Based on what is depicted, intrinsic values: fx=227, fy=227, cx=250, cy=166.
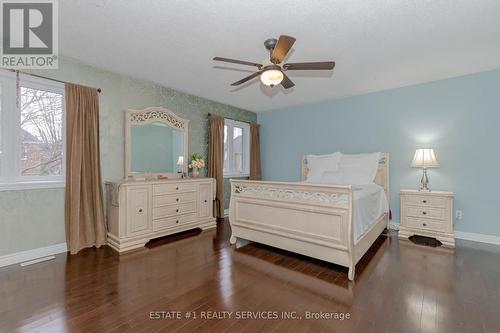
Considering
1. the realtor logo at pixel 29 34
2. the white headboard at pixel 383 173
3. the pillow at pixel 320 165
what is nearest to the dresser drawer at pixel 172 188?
the realtor logo at pixel 29 34

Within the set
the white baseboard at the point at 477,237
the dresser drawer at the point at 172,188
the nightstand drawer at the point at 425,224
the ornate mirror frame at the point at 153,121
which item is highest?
the ornate mirror frame at the point at 153,121

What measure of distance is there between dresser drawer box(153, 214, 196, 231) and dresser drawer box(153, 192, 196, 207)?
0.24 m

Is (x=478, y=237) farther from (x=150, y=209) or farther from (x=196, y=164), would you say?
(x=150, y=209)

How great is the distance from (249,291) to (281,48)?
221cm

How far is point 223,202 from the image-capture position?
4.94 meters

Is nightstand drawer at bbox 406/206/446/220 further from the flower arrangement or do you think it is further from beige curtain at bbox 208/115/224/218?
the flower arrangement

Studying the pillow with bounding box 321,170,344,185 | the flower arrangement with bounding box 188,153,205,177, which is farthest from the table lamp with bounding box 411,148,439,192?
the flower arrangement with bounding box 188,153,205,177

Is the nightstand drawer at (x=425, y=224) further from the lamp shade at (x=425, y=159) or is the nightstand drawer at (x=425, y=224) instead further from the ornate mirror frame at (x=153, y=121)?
the ornate mirror frame at (x=153, y=121)

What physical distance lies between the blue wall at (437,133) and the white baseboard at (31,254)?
4.60 m

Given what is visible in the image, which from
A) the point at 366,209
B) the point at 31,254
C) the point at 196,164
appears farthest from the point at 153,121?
the point at 366,209

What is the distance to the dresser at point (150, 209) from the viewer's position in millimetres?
3068

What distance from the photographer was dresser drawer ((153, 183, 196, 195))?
3.41 meters

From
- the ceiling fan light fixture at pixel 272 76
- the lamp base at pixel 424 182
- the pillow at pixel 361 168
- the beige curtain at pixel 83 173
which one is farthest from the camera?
the pillow at pixel 361 168

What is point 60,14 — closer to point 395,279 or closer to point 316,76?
point 316,76
